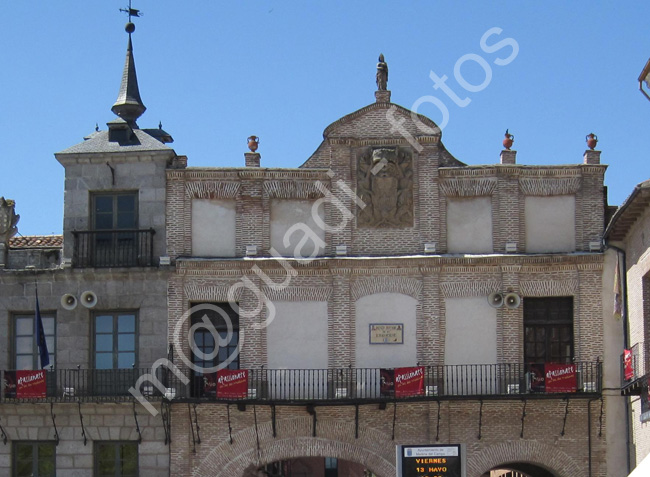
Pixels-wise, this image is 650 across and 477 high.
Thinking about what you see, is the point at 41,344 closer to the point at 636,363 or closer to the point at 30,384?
the point at 30,384

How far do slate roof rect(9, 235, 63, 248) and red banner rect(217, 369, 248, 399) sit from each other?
19.8ft

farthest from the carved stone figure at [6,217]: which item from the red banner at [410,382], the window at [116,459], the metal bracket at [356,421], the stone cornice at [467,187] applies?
the stone cornice at [467,187]

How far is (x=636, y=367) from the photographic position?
2997cm

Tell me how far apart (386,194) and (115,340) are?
7961 mm

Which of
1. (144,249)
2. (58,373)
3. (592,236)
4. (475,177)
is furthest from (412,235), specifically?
(58,373)

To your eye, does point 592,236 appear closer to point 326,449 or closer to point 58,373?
point 326,449

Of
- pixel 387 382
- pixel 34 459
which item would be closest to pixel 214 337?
pixel 387 382

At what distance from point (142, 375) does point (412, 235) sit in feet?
25.5

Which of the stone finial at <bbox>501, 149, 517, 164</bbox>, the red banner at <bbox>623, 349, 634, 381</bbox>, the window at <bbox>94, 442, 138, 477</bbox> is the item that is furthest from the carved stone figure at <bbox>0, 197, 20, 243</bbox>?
the red banner at <bbox>623, 349, 634, 381</bbox>

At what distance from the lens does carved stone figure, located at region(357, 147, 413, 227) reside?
33.2 meters

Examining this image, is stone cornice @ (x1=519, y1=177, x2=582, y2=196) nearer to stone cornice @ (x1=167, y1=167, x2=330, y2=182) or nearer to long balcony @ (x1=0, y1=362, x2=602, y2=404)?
long balcony @ (x1=0, y1=362, x2=602, y2=404)

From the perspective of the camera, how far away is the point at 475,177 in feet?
109

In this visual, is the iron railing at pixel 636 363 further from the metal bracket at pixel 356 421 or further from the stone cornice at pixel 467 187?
the metal bracket at pixel 356 421

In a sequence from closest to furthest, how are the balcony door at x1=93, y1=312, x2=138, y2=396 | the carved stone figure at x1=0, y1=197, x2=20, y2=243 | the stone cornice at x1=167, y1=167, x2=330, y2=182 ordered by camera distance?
the balcony door at x1=93, y1=312, x2=138, y2=396
the stone cornice at x1=167, y1=167, x2=330, y2=182
the carved stone figure at x1=0, y1=197, x2=20, y2=243
